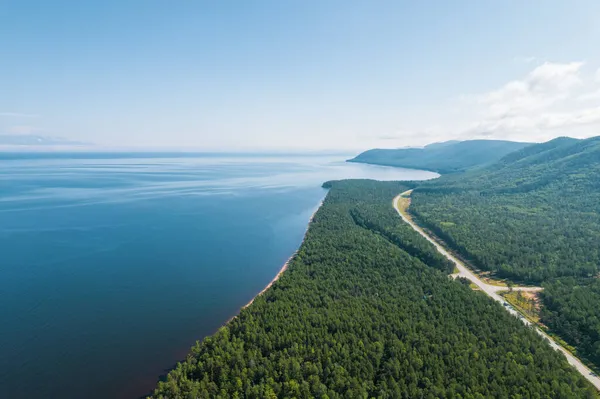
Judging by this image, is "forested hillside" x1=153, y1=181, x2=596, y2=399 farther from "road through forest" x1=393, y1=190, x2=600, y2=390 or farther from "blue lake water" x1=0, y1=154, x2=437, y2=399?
"blue lake water" x1=0, y1=154, x2=437, y2=399

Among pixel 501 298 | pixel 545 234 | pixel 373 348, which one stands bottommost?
pixel 501 298

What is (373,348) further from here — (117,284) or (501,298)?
(117,284)

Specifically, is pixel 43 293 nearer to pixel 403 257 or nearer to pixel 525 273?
pixel 403 257

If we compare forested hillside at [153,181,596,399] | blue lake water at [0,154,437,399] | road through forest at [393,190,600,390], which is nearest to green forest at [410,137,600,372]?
road through forest at [393,190,600,390]

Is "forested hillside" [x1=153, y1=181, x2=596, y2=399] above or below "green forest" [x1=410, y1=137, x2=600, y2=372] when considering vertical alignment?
below

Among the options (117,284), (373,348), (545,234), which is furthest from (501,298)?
(117,284)

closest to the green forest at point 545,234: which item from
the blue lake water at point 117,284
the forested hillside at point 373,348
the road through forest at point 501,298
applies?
the road through forest at point 501,298

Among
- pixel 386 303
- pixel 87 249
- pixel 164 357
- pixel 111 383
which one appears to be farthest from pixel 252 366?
pixel 87 249
